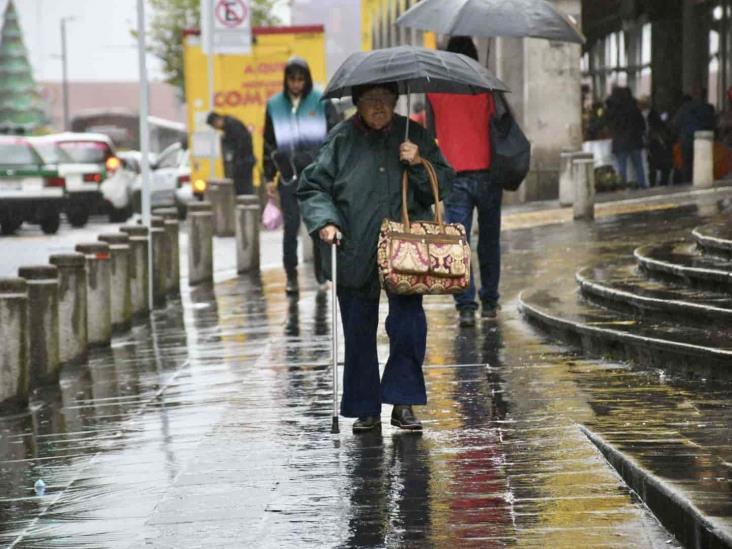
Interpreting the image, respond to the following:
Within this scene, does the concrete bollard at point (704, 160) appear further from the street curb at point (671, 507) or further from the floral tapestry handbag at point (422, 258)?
the street curb at point (671, 507)

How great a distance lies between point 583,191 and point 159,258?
23.6 feet

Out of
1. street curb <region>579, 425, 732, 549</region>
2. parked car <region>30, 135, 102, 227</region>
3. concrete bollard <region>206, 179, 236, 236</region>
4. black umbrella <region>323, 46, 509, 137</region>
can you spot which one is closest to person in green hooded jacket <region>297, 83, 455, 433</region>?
black umbrella <region>323, 46, 509, 137</region>

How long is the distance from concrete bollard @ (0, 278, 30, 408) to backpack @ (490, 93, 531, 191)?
3.19m

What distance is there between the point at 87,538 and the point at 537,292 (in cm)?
663

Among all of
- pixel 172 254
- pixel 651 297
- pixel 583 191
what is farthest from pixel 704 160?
pixel 651 297

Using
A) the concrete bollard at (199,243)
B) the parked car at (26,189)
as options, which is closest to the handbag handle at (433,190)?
the concrete bollard at (199,243)

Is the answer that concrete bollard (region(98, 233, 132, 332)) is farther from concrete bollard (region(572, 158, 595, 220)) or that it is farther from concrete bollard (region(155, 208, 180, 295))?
concrete bollard (region(572, 158, 595, 220))

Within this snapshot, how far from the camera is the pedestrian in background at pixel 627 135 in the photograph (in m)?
27.8

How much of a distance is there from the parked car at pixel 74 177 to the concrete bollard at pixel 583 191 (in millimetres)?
14388

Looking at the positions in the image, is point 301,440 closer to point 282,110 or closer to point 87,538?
point 87,538

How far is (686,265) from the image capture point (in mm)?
11609

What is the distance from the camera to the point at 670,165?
28891 mm

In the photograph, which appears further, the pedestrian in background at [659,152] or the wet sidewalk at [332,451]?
the pedestrian in background at [659,152]

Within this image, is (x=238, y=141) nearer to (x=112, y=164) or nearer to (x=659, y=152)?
(x=659, y=152)
